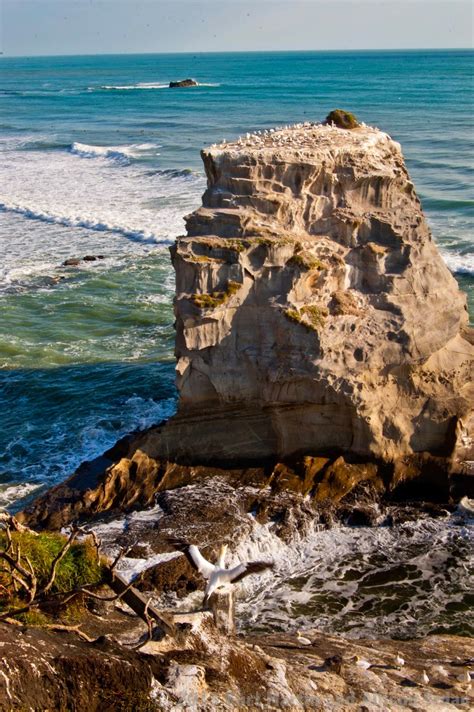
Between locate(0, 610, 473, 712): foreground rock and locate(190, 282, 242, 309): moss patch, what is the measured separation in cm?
565

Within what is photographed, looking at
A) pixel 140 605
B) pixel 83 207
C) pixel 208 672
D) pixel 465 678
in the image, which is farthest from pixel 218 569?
pixel 83 207

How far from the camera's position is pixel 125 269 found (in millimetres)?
32062

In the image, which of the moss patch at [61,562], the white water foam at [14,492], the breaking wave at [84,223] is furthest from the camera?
the breaking wave at [84,223]

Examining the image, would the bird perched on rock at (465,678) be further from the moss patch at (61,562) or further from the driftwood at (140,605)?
the moss patch at (61,562)

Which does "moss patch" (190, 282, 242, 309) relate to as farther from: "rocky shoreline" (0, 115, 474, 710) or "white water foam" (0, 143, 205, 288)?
→ "white water foam" (0, 143, 205, 288)

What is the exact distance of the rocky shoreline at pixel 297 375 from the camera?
51.9ft

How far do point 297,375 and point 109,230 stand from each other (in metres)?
24.3

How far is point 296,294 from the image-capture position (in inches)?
630

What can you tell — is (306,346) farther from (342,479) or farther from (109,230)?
(109,230)

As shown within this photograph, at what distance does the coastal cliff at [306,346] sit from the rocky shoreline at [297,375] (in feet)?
0.09

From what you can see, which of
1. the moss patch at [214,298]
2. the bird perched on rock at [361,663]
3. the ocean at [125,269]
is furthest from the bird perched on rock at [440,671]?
the moss patch at [214,298]

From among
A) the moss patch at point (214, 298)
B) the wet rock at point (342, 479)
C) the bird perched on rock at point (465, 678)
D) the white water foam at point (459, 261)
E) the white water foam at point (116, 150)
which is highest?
the white water foam at point (116, 150)

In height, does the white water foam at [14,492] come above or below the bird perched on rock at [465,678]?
below

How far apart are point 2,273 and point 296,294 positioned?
60.4ft
